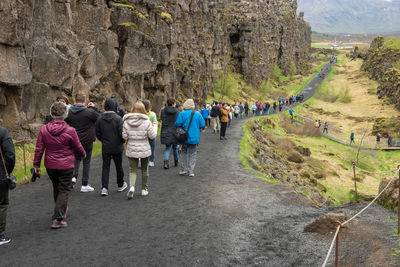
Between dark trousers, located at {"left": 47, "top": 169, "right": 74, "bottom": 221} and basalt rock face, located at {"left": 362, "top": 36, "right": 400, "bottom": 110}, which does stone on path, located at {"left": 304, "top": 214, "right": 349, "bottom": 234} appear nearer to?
dark trousers, located at {"left": 47, "top": 169, "right": 74, "bottom": 221}

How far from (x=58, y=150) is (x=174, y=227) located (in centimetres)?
325

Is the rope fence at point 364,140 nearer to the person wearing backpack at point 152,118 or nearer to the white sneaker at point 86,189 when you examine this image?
the person wearing backpack at point 152,118

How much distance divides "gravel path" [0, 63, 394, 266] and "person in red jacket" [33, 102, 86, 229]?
1.05 meters

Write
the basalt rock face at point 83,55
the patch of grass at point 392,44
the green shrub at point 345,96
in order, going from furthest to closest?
the patch of grass at point 392,44 → the green shrub at point 345,96 → the basalt rock face at point 83,55

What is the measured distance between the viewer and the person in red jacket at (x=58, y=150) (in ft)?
24.3

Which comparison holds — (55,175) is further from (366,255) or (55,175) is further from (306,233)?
(366,255)

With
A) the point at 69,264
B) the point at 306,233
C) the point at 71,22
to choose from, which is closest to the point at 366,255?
the point at 306,233

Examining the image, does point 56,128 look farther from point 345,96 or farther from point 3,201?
point 345,96

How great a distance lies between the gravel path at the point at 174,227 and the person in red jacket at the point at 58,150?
1.05 meters

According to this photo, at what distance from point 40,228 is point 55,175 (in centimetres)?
138

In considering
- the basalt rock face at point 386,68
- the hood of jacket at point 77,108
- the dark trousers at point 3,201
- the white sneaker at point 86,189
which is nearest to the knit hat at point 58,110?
the dark trousers at point 3,201

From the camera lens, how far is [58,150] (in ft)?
24.4

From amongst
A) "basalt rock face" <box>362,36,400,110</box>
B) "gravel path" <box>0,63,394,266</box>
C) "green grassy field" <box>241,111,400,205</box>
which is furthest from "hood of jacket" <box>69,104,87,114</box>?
"basalt rock face" <box>362,36,400,110</box>

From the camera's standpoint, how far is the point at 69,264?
20.2ft
